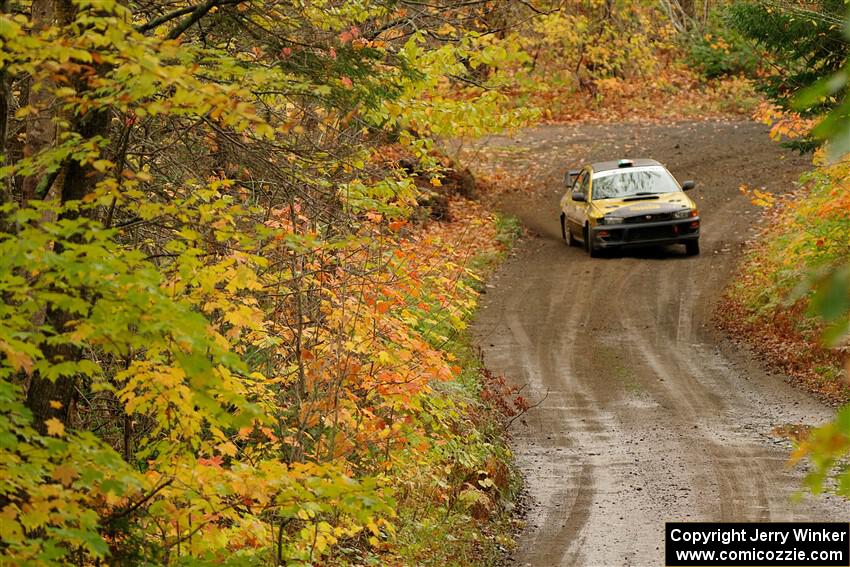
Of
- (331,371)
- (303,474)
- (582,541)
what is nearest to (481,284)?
(582,541)

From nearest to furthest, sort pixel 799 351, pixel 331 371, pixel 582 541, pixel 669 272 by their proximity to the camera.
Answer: pixel 331 371 < pixel 582 541 < pixel 799 351 < pixel 669 272

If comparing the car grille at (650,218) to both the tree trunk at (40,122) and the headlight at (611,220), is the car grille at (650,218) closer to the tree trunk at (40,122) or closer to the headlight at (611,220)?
the headlight at (611,220)

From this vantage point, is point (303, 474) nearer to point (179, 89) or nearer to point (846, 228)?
point (179, 89)

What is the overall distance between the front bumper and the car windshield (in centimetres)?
65

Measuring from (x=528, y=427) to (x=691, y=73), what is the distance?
27512 mm

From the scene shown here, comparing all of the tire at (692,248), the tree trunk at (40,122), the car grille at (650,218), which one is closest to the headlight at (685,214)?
the car grille at (650,218)

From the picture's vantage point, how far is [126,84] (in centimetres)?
538

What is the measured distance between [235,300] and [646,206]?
1480cm

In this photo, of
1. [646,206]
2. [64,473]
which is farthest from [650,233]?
[64,473]

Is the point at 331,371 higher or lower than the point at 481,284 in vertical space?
higher

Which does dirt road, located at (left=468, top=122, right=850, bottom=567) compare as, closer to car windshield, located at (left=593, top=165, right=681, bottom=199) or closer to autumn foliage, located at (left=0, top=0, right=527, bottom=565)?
autumn foliage, located at (left=0, top=0, right=527, bottom=565)

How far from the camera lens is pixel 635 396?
1498cm

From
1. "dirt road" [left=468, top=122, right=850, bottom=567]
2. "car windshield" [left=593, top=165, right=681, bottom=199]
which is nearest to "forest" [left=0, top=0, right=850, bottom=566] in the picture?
"dirt road" [left=468, top=122, right=850, bottom=567]

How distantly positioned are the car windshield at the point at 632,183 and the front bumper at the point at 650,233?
0.65 metres
